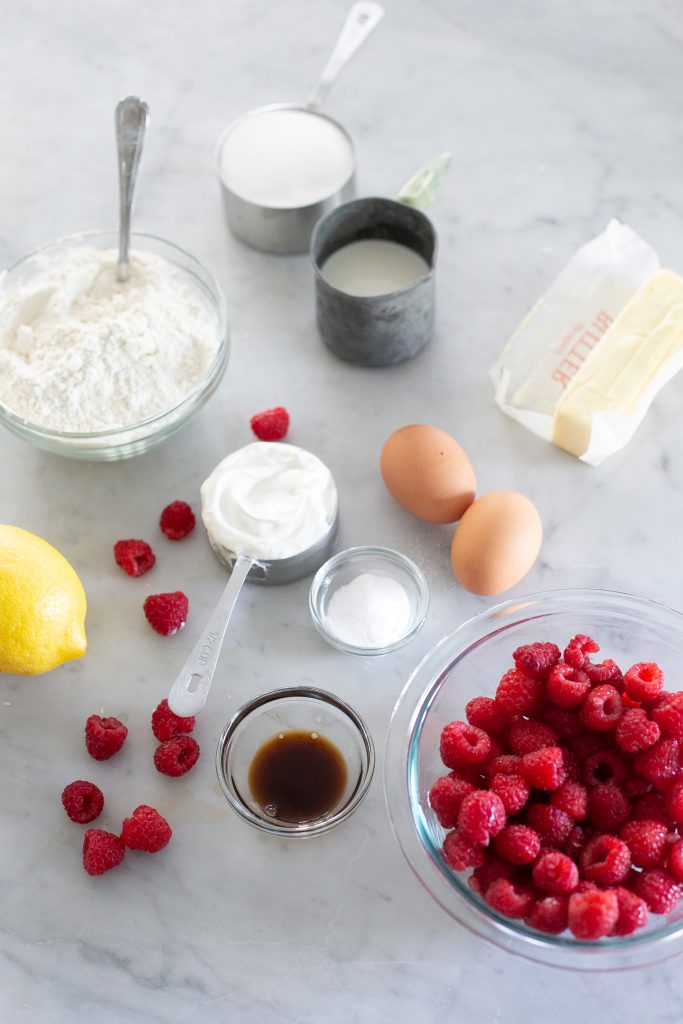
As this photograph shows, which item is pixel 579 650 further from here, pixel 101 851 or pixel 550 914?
pixel 101 851

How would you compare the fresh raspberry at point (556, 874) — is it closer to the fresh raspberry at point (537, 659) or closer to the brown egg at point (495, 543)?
the fresh raspberry at point (537, 659)

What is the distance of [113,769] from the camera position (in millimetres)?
1576

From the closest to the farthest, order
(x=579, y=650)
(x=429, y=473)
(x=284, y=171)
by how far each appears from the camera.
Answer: (x=579, y=650)
(x=429, y=473)
(x=284, y=171)

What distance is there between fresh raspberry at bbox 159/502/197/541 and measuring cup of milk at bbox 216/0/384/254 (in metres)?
0.58

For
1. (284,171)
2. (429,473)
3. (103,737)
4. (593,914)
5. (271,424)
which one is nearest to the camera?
(593,914)

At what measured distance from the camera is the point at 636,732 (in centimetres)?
135

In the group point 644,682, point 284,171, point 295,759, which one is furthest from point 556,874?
point 284,171

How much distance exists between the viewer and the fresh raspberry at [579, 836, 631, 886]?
4.19 ft

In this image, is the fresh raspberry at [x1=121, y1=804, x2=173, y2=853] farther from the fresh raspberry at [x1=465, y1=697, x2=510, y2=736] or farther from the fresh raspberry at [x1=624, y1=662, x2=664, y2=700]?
the fresh raspberry at [x1=624, y1=662, x2=664, y2=700]

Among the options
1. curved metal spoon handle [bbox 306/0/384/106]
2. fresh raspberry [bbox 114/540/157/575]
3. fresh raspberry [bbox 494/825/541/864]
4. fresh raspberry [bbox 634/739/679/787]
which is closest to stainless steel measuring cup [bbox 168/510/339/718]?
fresh raspberry [bbox 114/540/157/575]

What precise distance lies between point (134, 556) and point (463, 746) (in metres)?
0.62

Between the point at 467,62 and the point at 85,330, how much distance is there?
3.45 ft

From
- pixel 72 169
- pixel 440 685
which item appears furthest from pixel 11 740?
pixel 72 169

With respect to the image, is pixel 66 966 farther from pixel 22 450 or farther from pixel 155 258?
pixel 155 258
